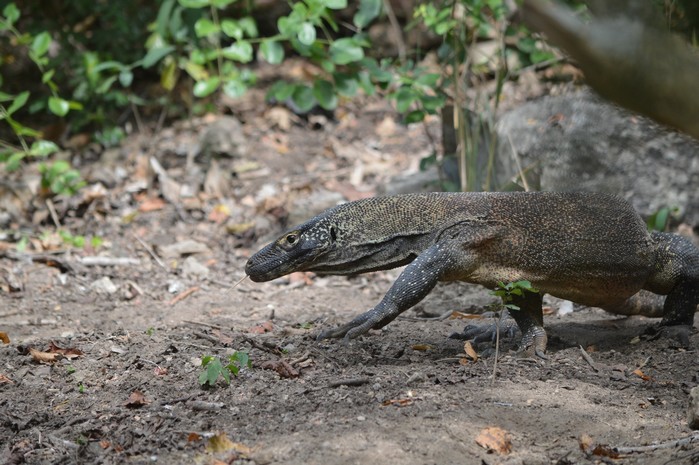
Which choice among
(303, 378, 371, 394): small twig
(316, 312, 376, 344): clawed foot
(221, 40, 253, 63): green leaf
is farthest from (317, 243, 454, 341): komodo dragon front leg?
(221, 40, 253, 63): green leaf

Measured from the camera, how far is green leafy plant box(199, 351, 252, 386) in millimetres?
3781

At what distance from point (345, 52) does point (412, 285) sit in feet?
10.0

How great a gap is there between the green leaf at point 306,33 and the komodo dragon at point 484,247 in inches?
86.0

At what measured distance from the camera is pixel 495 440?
326 cm

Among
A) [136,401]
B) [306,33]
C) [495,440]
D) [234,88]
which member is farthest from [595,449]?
[234,88]

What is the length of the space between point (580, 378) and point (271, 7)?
7655 mm

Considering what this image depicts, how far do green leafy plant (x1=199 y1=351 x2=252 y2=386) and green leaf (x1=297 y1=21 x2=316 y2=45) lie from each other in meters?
3.23

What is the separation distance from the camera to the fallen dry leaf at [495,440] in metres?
3.21

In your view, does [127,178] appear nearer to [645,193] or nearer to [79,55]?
[79,55]

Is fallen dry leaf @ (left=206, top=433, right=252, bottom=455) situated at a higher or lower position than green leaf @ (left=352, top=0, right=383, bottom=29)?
lower

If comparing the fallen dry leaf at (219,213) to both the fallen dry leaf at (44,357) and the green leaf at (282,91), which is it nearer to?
the green leaf at (282,91)

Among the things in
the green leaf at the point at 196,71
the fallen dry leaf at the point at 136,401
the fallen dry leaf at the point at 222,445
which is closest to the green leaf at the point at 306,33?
the green leaf at the point at 196,71

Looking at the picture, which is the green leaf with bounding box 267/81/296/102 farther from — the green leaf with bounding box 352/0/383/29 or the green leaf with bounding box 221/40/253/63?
the green leaf with bounding box 352/0/383/29

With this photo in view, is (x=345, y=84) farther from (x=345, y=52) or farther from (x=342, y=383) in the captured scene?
(x=342, y=383)
